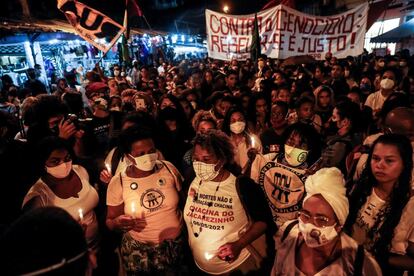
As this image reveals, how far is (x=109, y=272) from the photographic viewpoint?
10.2 ft

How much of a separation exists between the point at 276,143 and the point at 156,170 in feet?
5.79

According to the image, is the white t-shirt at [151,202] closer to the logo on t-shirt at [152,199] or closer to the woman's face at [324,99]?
the logo on t-shirt at [152,199]

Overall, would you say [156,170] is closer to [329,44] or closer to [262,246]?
[262,246]

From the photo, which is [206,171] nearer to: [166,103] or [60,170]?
[60,170]

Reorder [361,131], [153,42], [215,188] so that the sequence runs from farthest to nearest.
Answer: [153,42] → [361,131] → [215,188]

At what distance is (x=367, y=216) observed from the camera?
2.40 meters

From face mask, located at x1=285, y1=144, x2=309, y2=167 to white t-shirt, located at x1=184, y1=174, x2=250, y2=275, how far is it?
0.74m

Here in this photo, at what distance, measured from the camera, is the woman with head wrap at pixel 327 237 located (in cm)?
191

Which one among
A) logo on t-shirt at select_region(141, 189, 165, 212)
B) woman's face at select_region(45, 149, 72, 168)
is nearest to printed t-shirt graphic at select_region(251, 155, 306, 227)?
logo on t-shirt at select_region(141, 189, 165, 212)

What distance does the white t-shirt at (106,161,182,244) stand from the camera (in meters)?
2.66

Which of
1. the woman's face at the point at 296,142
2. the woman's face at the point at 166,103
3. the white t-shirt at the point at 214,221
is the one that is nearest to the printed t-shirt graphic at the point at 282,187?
the woman's face at the point at 296,142

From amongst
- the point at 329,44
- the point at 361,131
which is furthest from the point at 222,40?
the point at 361,131

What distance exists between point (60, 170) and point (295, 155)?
89.5 inches

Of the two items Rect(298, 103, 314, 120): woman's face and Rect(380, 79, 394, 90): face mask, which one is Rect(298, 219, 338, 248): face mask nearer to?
Rect(298, 103, 314, 120): woman's face
